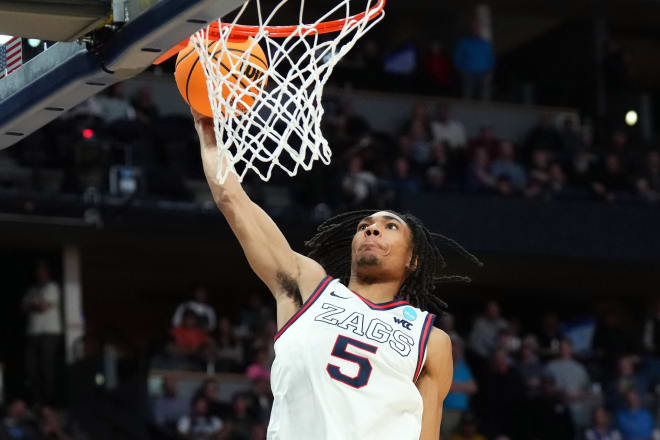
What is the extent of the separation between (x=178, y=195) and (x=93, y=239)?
1119 mm

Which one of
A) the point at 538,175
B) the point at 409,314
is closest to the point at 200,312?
the point at 538,175

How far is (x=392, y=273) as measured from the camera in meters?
4.76

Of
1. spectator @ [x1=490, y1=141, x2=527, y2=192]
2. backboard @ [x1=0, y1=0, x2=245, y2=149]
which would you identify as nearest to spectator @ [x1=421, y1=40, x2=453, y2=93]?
spectator @ [x1=490, y1=141, x2=527, y2=192]

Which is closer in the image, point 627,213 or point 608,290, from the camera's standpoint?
point 627,213

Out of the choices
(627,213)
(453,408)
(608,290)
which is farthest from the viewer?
(608,290)

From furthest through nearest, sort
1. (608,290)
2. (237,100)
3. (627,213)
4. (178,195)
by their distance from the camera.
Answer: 1. (608,290)
2. (627,213)
3. (178,195)
4. (237,100)

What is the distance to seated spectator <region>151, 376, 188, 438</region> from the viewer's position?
35.0 feet

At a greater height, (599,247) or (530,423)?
(599,247)

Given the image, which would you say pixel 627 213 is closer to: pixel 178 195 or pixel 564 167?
pixel 564 167

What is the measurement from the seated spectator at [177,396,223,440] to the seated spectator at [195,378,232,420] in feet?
0.16

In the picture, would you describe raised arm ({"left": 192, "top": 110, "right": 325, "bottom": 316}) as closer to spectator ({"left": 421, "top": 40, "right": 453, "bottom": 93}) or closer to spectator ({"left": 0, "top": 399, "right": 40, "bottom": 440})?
spectator ({"left": 0, "top": 399, "right": 40, "bottom": 440})

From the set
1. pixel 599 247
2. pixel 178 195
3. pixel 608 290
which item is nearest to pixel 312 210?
pixel 178 195

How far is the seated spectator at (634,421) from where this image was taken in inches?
483

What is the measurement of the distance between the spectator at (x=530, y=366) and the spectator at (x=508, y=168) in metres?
2.03
